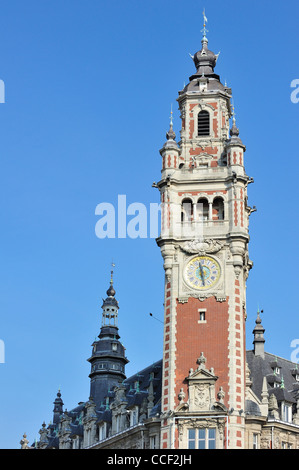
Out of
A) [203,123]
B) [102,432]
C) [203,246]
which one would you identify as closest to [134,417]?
[102,432]

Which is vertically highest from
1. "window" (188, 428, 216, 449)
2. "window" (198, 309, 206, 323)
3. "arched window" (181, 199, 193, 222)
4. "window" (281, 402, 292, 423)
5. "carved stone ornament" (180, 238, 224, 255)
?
"arched window" (181, 199, 193, 222)

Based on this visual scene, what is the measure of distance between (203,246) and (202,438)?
58.0 feet

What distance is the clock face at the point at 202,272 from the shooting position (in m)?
94.8

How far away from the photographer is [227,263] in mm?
95188

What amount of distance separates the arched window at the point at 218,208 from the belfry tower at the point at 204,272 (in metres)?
0.09

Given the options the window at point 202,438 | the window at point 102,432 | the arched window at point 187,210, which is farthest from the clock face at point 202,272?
the window at point 102,432

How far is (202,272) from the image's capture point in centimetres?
9519

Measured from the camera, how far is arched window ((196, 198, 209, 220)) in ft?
322

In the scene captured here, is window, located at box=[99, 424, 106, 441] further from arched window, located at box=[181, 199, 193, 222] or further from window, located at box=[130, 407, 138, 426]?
arched window, located at box=[181, 199, 193, 222]

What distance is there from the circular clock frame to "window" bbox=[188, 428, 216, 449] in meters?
12.9

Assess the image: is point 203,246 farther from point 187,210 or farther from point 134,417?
point 134,417

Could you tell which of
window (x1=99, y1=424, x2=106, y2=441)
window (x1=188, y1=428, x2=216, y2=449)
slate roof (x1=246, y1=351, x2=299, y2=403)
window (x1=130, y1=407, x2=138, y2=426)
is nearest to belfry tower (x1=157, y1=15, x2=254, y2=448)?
window (x1=188, y1=428, x2=216, y2=449)
